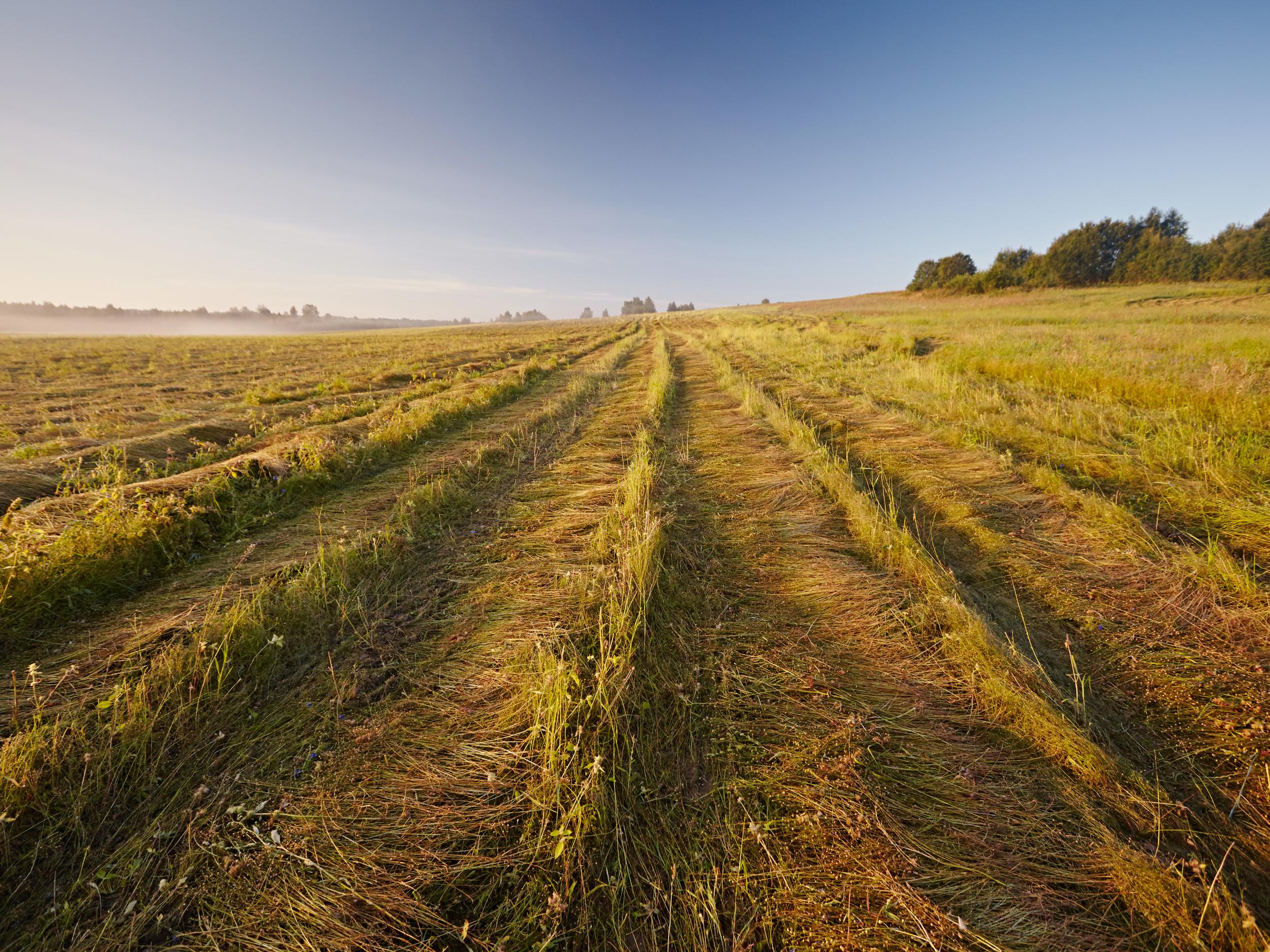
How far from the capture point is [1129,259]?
50.8 metres

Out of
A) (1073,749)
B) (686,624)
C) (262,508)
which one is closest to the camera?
(1073,749)

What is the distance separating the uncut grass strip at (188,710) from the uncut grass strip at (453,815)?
0.41 m

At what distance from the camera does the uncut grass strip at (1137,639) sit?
5.74 ft

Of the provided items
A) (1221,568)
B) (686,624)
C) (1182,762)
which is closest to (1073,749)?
(1182,762)

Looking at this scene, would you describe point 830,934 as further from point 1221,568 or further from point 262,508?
point 262,508

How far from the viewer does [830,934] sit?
54.1 inches

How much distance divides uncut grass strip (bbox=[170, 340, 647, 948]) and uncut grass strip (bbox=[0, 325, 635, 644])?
2.62 metres

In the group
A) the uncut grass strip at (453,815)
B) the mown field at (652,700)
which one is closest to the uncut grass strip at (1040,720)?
the mown field at (652,700)

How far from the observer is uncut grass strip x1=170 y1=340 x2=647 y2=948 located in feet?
4.67

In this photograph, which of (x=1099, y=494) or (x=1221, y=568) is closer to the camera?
(x=1221, y=568)

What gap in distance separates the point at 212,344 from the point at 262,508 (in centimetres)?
4942

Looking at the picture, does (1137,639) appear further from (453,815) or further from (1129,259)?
(1129,259)

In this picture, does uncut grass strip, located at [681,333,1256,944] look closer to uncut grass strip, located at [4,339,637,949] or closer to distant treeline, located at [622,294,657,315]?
uncut grass strip, located at [4,339,637,949]

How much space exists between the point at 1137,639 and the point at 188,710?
5025mm
